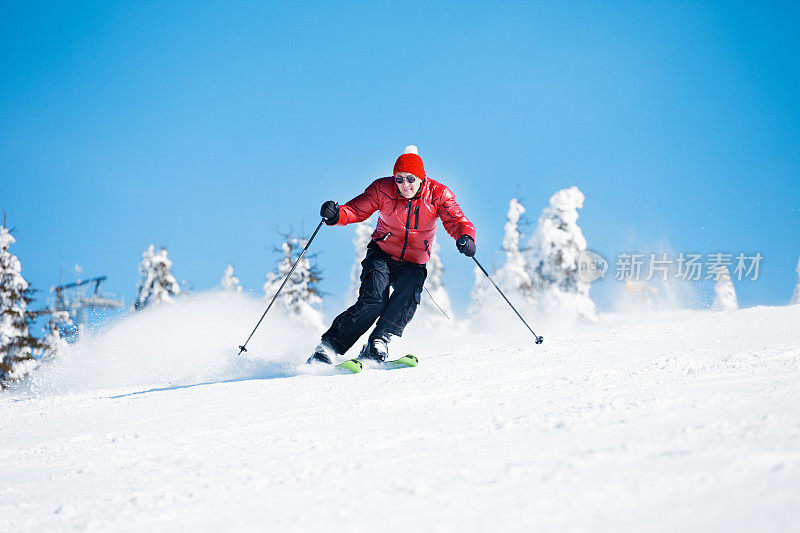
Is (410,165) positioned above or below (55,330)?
below

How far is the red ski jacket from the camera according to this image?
539 centimetres

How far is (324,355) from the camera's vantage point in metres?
5.16

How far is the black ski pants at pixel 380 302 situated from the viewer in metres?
5.21

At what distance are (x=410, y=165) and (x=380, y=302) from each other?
1.44 metres

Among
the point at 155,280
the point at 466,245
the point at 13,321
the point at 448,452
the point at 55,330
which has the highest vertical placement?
the point at 155,280

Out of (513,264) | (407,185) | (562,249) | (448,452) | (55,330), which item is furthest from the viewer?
(513,264)

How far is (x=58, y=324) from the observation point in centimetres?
2866

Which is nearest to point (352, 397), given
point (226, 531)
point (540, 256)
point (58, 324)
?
point (226, 531)

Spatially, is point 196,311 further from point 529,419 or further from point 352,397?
point 529,419

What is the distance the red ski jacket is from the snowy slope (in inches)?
65.9

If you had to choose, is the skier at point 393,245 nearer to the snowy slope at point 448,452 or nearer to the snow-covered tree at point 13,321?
the snowy slope at point 448,452

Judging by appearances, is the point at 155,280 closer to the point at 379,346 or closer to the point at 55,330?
the point at 55,330

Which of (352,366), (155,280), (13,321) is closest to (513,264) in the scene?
(155,280)

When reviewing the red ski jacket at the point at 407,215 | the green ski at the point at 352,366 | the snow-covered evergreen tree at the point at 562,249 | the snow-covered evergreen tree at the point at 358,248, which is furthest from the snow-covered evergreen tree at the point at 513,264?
the green ski at the point at 352,366
